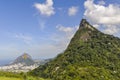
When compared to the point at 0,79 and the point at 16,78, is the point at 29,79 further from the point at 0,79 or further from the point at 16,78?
the point at 0,79

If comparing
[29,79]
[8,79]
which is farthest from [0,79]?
[29,79]

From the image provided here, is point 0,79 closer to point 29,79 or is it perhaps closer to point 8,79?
point 8,79

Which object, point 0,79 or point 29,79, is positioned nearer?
point 0,79

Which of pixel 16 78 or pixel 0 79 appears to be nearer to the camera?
pixel 0 79

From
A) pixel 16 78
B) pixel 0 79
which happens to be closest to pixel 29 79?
pixel 16 78
